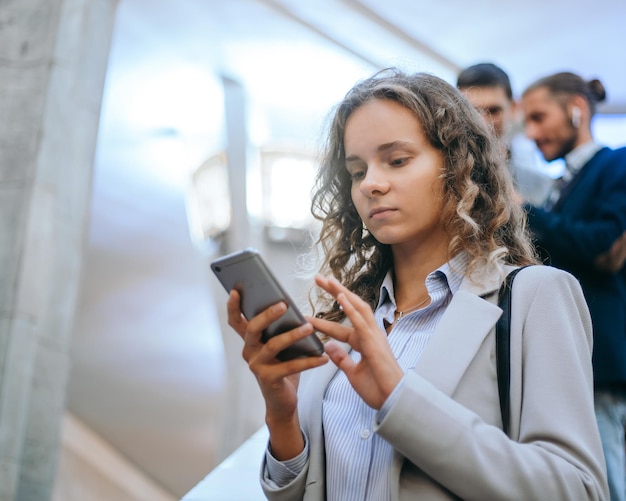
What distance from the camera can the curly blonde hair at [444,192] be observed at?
98.2 inches

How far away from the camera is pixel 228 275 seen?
2.15 meters

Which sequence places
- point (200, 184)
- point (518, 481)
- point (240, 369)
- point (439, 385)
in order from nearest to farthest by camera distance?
1. point (518, 481)
2. point (439, 385)
3. point (240, 369)
4. point (200, 184)

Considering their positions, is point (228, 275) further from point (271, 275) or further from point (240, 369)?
point (240, 369)

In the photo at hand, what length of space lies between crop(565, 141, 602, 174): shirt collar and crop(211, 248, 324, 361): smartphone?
255 cm

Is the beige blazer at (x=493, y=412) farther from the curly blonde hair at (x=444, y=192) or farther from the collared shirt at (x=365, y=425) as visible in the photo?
the curly blonde hair at (x=444, y=192)

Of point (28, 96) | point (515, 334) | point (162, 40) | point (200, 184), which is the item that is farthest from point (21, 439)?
point (200, 184)

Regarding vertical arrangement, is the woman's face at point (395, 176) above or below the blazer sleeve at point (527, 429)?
above

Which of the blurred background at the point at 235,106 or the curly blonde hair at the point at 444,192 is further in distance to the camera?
the blurred background at the point at 235,106

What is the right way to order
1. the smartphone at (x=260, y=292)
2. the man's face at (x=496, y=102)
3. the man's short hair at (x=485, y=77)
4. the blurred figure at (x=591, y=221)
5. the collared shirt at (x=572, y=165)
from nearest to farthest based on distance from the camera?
1. the smartphone at (x=260, y=292)
2. the blurred figure at (x=591, y=221)
3. the collared shirt at (x=572, y=165)
4. the man's face at (x=496, y=102)
5. the man's short hair at (x=485, y=77)

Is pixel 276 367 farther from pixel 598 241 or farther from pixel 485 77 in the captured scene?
pixel 485 77

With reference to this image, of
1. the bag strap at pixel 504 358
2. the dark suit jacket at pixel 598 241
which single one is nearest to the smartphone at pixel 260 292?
the bag strap at pixel 504 358

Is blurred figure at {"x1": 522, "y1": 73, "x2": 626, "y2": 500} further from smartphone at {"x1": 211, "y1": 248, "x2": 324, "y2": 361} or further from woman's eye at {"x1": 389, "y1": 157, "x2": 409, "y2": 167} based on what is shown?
smartphone at {"x1": 211, "y1": 248, "x2": 324, "y2": 361}

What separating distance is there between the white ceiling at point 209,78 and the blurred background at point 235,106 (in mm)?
29

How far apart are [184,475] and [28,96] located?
2737 cm
